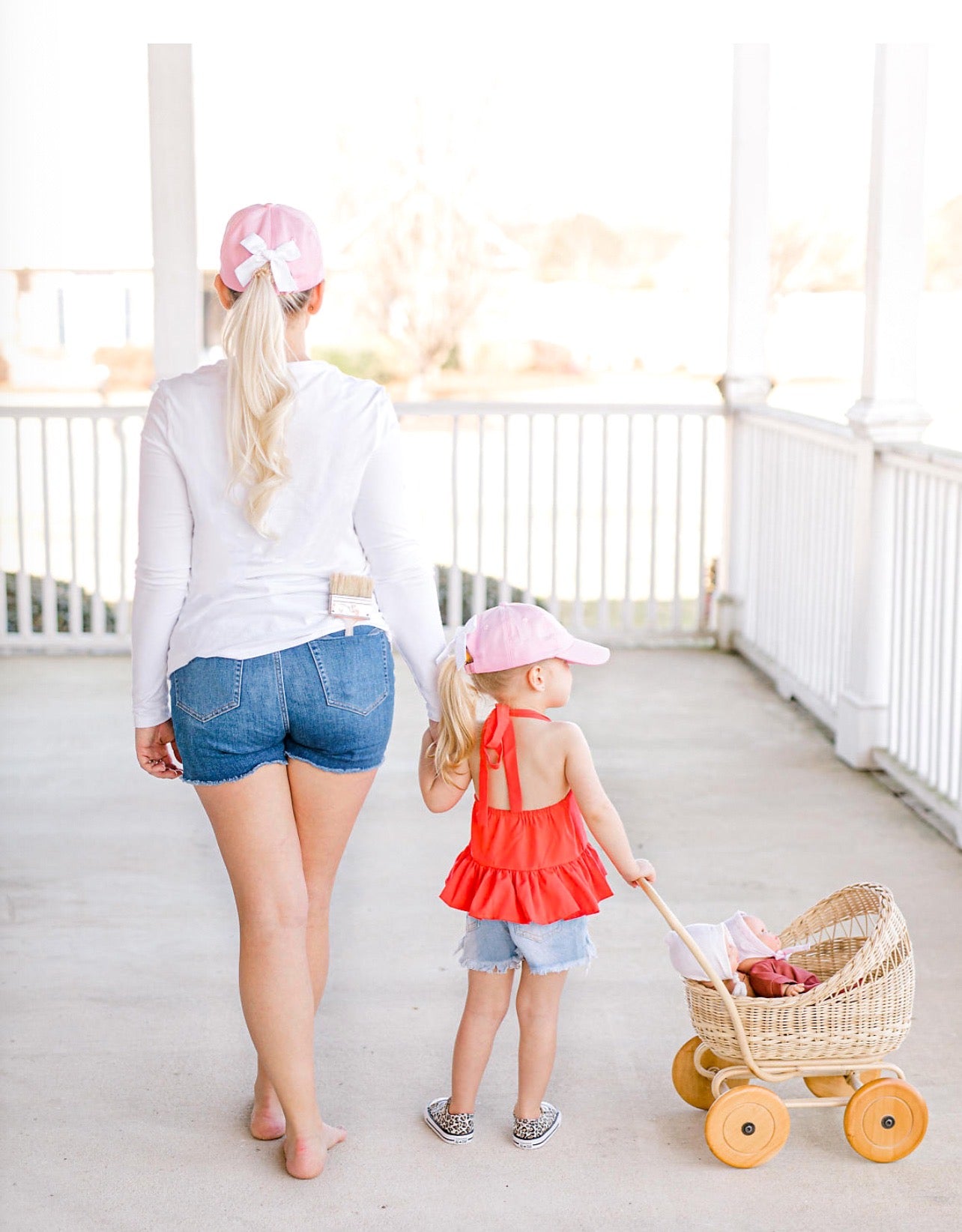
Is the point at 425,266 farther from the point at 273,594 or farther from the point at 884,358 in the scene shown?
the point at 273,594

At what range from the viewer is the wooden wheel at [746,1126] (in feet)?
7.55

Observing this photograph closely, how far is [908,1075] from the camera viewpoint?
264 cm

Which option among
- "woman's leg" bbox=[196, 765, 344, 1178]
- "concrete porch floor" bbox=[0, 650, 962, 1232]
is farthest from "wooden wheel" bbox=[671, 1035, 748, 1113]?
"woman's leg" bbox=[196, 765, 344, 1178]

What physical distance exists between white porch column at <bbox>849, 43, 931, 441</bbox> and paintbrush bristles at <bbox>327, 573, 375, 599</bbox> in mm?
2843

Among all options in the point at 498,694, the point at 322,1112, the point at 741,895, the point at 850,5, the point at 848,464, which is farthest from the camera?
the point at 848,464

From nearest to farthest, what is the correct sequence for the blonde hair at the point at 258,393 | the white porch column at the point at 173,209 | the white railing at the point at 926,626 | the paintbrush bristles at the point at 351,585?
1. the blonde hair at the point at 258,393
2. the paintbrush bristles at the point at 351,585
3. the white railing at the point at 926,626
4. the white porch column at the point at 173,209

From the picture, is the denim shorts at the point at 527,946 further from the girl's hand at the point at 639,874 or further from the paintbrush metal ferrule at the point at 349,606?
the paintbrush metal ferrule at the point at 349,606

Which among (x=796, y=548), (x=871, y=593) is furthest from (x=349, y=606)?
(x=796, y=548)

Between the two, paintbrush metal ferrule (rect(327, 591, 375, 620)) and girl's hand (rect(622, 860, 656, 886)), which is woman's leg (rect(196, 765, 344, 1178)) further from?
girl's hand (rect(622, 860, 656, 886))

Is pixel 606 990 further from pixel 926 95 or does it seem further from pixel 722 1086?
pixel 926 95

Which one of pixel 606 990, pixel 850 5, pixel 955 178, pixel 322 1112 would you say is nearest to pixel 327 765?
pixel 322 1112

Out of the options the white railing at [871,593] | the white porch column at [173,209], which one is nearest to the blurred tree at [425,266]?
the white porch column at [173,209]

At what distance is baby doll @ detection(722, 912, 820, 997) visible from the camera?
2.37 m

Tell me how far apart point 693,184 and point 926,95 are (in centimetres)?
1381
